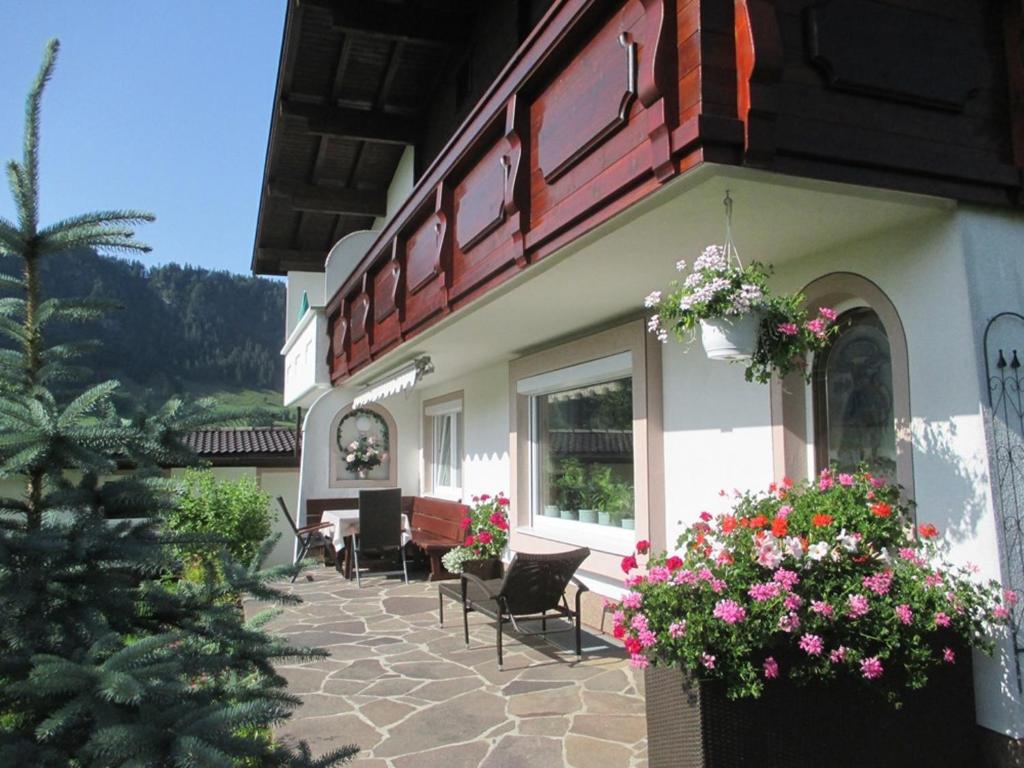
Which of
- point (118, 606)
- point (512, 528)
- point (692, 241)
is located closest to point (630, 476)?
point (512, 528)

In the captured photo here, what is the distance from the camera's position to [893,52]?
377cm

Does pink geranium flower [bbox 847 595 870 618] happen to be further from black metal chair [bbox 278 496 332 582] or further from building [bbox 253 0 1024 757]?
black metal chair [bbox 278 496 332 582]

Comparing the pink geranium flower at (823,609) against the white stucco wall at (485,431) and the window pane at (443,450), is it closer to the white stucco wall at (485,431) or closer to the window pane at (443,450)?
the white stucco wall at (485,431)

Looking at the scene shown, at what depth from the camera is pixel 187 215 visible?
110 inches

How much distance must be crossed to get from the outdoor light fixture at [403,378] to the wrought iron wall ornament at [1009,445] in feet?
21.2

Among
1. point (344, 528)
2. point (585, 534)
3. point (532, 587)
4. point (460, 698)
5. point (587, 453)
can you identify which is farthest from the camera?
point (344, 528)

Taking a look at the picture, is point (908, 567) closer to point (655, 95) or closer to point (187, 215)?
point (655, 95)

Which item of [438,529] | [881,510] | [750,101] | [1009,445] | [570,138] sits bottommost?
[438,529]

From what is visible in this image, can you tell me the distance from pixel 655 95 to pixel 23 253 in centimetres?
252

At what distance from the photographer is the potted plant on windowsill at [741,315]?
3.79m

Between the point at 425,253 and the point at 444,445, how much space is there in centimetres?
584

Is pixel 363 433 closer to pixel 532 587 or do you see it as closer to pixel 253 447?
pixel 532 587

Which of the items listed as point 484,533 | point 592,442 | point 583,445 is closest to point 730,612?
point 592,442

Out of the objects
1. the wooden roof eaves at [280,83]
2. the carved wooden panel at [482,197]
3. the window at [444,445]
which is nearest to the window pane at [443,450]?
the window at [444,445]
